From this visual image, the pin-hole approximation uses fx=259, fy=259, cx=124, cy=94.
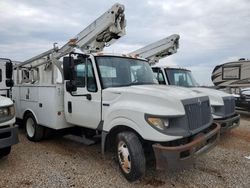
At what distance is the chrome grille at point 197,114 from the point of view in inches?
162

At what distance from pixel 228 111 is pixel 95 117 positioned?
396 cm

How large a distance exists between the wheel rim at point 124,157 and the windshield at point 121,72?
1.23 metres

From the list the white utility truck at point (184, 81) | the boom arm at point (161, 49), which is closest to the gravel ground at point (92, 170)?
the white utility truck at point (184, 81)

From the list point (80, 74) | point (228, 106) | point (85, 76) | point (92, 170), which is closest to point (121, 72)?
point (85, 76)

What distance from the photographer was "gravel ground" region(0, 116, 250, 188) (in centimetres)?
431

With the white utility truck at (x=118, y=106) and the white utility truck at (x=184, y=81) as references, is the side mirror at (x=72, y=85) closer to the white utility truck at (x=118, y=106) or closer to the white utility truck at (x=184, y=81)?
the white utility truck at (x=118, y=106)

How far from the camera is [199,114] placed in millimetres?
4395

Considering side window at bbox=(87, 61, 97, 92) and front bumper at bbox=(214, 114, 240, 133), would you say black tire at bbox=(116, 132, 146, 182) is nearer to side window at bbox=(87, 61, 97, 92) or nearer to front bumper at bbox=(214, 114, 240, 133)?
side window at bbox=(87, 61, 97, 92)

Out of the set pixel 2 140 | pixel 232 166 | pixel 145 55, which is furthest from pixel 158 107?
pixel 145 55

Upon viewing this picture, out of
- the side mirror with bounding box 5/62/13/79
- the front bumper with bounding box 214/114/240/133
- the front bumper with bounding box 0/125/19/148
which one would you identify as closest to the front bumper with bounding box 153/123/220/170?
the front bumper with bounding box 0/125/19/148

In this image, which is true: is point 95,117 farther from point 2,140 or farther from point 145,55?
point 145,55

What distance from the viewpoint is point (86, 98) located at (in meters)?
5.27

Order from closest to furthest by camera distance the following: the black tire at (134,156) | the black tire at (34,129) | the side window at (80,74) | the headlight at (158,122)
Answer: the headlight at (158,122), the black tire at (134,156), the side window at (80,74), the black tire at (34,129)

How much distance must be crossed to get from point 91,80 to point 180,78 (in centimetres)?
482
